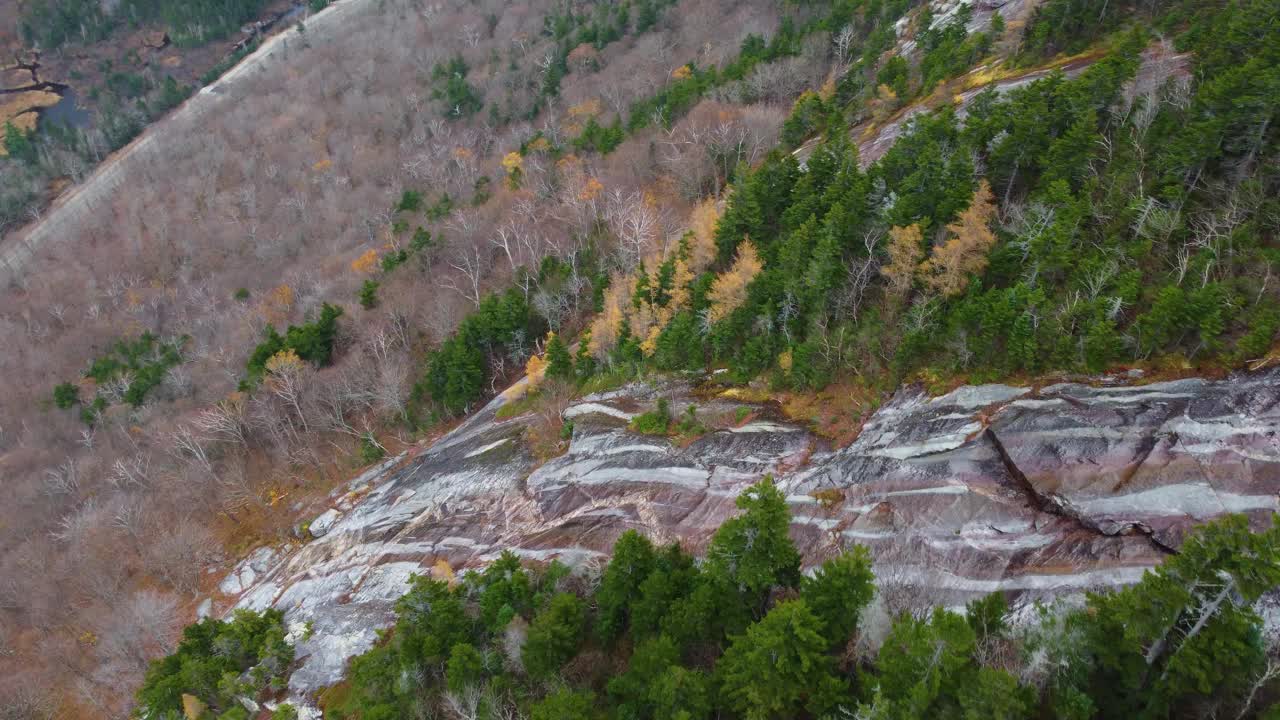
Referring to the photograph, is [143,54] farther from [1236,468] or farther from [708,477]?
[1236,468]

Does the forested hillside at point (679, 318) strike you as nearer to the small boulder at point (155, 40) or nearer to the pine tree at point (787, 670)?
the pine tree at point (787, 670)

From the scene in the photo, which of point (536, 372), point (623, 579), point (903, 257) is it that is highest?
point (903, 257)

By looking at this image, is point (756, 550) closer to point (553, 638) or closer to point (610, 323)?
point (553, 638)

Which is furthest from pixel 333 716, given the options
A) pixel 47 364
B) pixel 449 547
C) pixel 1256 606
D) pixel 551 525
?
pixel 47 364

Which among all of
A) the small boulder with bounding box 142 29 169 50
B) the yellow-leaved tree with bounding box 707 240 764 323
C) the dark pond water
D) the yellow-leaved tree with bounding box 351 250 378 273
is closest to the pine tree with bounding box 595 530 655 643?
the yellow-leaved tree with bounding box 707 240 764 323

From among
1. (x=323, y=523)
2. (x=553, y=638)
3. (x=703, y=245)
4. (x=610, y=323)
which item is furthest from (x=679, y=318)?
(x=323, y=523)

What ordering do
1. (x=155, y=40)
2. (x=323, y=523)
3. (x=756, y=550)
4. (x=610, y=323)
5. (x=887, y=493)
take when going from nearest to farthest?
(x=756, y=550)
(x=887, y=493)
(x=610, y=323)
(x=323, y=523)
(x=155, y=40)

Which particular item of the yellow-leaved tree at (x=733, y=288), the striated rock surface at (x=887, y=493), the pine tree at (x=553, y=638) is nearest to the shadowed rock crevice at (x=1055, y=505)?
the striated rock surface at (x=887, y=493)
